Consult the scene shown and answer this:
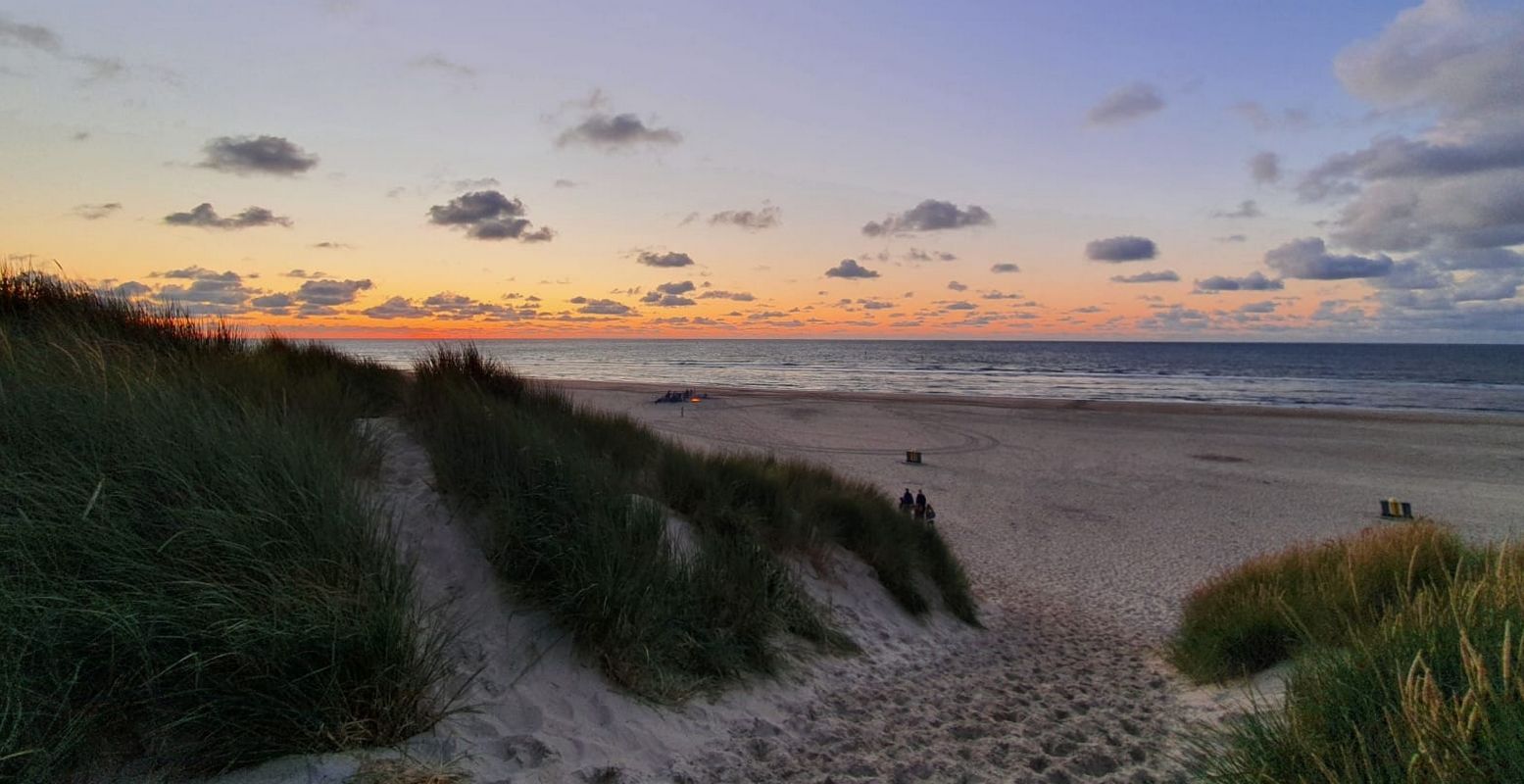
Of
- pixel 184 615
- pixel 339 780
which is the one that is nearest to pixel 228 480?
pixel 184 615

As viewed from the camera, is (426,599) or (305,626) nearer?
(305,626)

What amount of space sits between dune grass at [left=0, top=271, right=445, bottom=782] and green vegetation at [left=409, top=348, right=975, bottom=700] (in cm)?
99

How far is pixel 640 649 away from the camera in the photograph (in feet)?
15.8

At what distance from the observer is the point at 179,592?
3344mm

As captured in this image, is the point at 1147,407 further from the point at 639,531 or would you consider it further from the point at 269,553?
the point at 269,553

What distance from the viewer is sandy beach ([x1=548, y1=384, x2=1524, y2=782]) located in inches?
196

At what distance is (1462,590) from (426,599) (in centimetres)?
563

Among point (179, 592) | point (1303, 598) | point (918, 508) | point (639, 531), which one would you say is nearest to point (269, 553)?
point (179, 592)

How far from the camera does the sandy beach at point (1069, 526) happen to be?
196 inches

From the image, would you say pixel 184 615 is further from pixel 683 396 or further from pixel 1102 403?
pixel 1102 403

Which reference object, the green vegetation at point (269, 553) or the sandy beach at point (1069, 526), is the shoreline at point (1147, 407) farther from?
the green vegetation at point (269, 553)

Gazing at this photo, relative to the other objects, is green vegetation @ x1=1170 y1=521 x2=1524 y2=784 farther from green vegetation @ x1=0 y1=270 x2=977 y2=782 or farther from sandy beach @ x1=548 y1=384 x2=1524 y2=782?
green vegetation @ x1=0 y1=270 x2=977 y2=782

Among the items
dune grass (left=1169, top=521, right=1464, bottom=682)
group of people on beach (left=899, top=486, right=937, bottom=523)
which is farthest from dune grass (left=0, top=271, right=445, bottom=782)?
group of people on beach (left=899, top=486, right=937, bottom=523)

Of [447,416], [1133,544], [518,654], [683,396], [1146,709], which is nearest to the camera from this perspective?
[518,654]
